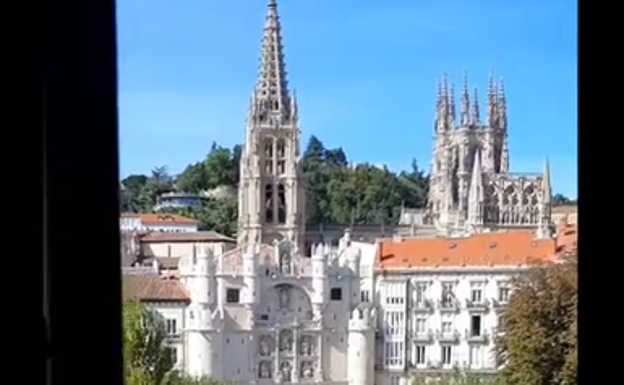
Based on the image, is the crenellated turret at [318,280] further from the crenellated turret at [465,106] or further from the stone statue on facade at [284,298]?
the crenellated turret at [465,106]

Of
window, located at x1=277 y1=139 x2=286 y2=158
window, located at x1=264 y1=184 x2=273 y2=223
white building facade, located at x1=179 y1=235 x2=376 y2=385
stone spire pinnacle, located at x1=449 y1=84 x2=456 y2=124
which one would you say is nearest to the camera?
stone spire pinnacle, located at x1=449 y1=84 x2=456 y2=124

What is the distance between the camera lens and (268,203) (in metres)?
9.23

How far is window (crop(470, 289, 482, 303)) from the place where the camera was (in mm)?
7556

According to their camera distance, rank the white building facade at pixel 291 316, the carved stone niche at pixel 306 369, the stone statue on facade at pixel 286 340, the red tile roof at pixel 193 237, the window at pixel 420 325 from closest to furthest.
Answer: the red tile roof at pixel 193 237
the window at pixel 420 325
the white building facade at pixel 291 316
the carved stone niche at pixel 306 369
the stone statue on facade at pixel 286 340

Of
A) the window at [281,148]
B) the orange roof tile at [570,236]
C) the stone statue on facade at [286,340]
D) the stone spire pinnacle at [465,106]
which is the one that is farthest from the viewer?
the stone statue on facade at [286,340]

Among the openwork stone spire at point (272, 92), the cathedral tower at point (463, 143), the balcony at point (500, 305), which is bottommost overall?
the balcony at point (500, 305)

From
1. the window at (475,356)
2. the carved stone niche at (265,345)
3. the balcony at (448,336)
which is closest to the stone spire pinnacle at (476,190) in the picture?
the balcony at (448,336)

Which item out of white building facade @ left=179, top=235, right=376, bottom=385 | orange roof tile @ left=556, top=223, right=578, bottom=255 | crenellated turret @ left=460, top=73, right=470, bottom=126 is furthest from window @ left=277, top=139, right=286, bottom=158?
orange roof tile @ left=556, top=223, right=578, bottom=255

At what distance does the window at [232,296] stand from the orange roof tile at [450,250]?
1.41 m

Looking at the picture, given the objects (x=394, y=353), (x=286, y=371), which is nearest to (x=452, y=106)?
(x=394, y=353)

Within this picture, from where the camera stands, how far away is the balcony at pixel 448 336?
279 inches

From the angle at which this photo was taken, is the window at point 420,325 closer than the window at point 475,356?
No

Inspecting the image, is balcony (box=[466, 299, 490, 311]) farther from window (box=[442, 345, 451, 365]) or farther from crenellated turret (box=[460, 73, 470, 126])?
crenellated turret (box=[460, 73, 470, 126])

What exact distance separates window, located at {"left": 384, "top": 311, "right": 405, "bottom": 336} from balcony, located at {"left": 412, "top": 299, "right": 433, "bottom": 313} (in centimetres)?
A: 73
